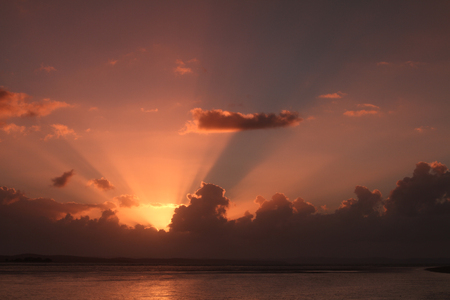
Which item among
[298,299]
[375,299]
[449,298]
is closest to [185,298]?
[298,299]

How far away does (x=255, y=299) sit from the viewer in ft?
209

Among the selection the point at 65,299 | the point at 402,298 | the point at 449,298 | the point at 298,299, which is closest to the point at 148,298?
the point at 65,299

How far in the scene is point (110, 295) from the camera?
6981 centimetres

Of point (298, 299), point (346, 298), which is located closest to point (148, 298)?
point (298, 299)

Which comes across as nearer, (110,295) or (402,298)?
(402,298)

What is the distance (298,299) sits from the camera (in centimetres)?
6381

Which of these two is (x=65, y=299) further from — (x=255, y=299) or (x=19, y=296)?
(x=255, y=299)

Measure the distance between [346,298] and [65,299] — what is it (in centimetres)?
4860

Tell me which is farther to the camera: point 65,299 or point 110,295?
point 110,295

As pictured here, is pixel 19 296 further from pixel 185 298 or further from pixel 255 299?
pixel 255 299

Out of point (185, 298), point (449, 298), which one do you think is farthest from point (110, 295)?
point (449, 298)

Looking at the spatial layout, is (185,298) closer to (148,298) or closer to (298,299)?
(148,298)

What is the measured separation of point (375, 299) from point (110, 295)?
1883 inches

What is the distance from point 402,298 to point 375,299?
17.2 feet
